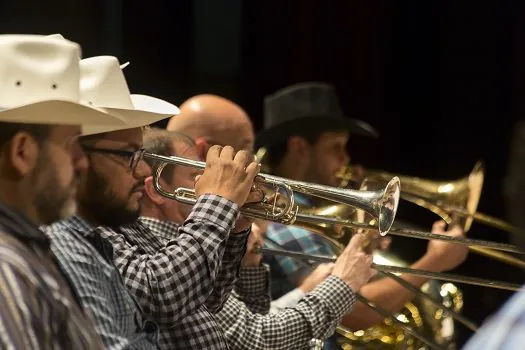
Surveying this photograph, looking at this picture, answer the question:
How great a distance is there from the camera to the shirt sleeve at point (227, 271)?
3035mm

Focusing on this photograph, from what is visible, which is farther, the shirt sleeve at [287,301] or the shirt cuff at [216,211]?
the shirt sleeve at [287,301]

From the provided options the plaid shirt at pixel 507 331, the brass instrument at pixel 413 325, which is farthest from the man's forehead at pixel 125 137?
the plaid shirt at pixel 507 331

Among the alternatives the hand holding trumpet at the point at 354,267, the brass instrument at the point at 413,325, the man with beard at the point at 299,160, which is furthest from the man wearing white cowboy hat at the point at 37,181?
the brass instrument at the point at 413,325

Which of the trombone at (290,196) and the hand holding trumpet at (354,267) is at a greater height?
the trombone at (290,196)

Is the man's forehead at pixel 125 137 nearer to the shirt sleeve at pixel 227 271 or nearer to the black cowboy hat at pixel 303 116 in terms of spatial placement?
the shirt sleeve at pixel 227 271

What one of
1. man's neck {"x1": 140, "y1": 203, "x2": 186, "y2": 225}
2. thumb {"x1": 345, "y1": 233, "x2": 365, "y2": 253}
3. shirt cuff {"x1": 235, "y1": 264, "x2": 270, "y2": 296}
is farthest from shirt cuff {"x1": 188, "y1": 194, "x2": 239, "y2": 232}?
thumb {"x1": 345, "y1": 233, "x2": 365, "y2": 253}

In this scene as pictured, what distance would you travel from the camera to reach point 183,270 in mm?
2660

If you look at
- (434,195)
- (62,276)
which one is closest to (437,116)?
(434,195)

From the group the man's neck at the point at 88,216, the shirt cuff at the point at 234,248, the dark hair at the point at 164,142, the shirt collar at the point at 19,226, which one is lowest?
the shirt cuff at the point at 234,248

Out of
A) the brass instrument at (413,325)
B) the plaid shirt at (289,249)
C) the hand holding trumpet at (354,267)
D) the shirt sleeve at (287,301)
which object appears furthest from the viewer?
the brass instrument at (413,325)

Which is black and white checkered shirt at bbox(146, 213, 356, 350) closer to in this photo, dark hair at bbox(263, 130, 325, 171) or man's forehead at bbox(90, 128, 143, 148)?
man's forehead at bbox(90, 128, 143, 148)

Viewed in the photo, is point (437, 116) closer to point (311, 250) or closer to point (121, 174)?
point (311, 250)

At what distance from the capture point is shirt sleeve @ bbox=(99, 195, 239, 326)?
2.66 metres

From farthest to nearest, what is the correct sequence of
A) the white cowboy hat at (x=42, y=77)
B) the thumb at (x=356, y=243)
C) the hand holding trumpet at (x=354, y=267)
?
1. the thumb at (x=356, y=243)
2. the hand holding trumpet at (x=354, y=267)
3. the white cowboy hat at (x=42, y=77)
